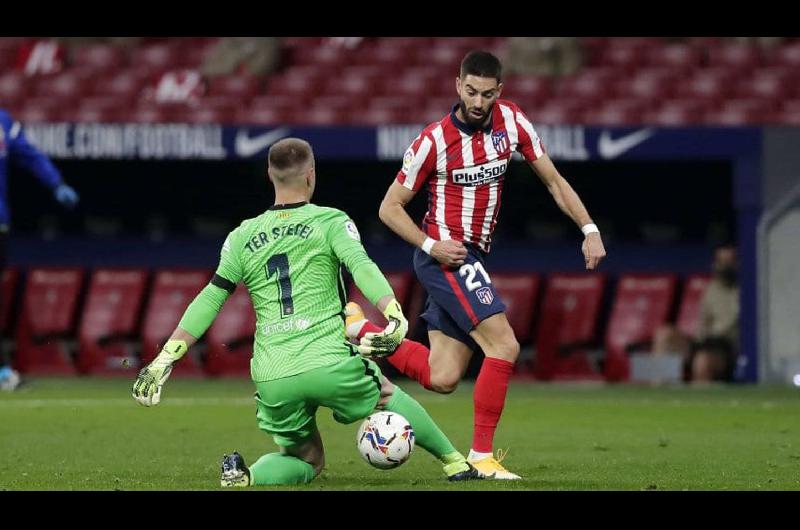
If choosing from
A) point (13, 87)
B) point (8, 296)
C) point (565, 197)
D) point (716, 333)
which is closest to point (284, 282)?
point (565, 197)

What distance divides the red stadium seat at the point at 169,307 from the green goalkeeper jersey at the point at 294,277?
9.62 m

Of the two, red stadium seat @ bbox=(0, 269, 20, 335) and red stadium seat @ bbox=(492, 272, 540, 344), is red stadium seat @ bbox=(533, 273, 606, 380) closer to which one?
red stadium seat @ bbox=(492, 272, 540, 344)

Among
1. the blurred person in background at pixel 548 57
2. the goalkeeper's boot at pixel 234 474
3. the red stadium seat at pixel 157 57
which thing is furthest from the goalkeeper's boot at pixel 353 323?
the red stadium seat at pixel 157 57

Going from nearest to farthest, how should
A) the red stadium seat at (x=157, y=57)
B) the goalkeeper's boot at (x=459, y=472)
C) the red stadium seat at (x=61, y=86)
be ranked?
the goalkeeper's boot at (x=459, y=472), the red stadium seat at (x=61, y=86), the red stadium seat at (x=157, y=57)

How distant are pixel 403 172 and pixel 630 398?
610 cm

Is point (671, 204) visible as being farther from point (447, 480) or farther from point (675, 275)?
point (447, 480)

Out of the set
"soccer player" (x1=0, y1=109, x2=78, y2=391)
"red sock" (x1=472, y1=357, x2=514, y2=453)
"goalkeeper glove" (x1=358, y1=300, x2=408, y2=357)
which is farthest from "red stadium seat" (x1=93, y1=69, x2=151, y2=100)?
"goalkeeper glove" (x1=358, y1=300, x2=408, y2=357)

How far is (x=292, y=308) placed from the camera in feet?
23.4

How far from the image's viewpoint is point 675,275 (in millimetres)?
16328

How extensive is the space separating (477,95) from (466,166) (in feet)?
1.40

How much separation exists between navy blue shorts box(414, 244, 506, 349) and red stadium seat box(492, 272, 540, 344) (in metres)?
7.85

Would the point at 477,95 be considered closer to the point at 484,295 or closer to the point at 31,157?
the point at 484,295

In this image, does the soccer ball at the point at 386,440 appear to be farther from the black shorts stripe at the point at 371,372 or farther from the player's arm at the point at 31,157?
the player's arm at the point at 31,157

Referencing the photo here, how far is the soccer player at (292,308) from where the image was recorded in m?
7.08
